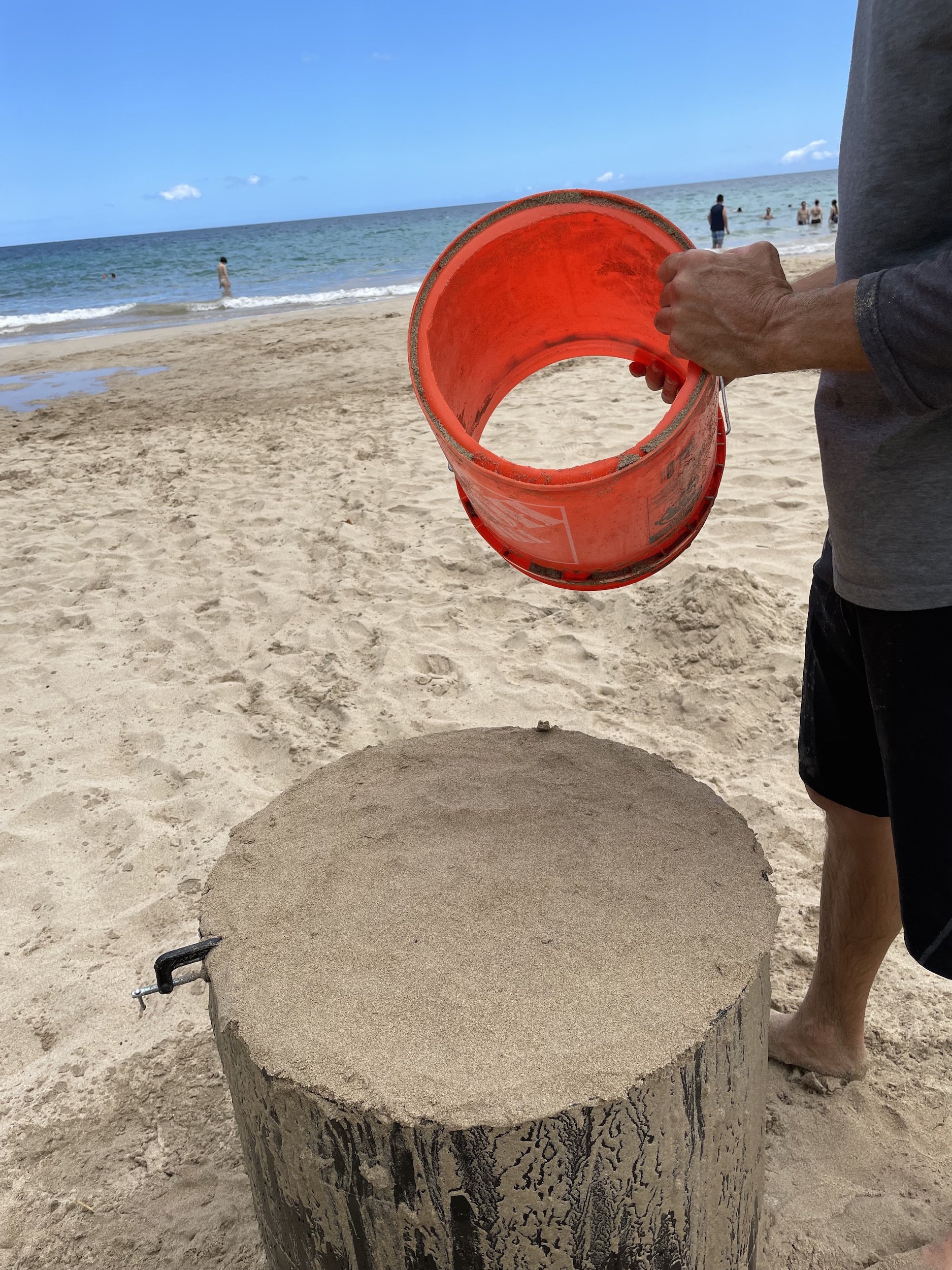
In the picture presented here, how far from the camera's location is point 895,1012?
72.8 inches

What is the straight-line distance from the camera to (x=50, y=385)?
874cm

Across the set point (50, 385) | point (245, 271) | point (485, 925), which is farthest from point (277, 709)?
point (245, 271)

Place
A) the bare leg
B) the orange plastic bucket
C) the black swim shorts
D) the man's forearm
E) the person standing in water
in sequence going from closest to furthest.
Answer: the man's forearm < the black swim shorts < the orange plastic bucket < the bare leg < the person standing in water

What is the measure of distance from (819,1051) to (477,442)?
1.31m


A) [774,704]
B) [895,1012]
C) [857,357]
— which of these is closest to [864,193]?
[857,357]

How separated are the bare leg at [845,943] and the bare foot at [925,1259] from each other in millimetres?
325

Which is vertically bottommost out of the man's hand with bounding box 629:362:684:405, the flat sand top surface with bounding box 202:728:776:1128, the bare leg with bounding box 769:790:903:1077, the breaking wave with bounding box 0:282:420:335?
the bare leg with bounding box 769:790:903:1077

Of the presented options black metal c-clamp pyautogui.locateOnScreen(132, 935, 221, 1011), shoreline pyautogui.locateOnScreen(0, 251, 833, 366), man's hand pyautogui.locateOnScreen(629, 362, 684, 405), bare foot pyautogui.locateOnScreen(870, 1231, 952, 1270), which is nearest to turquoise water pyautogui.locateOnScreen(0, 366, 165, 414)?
shoreline pyautogui.locateOnScreen(0, 251, 833, 366)

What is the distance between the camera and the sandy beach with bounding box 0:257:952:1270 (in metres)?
1.59

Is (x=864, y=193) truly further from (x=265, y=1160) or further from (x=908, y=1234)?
(x=908, y=1234)

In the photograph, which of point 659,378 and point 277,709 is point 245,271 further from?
point 659,378

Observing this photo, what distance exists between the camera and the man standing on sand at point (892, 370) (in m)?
1.01

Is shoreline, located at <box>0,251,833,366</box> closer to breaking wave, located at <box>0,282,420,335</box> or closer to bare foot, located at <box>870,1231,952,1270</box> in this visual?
breaking wave, located at <box>0,282,420,335</box>

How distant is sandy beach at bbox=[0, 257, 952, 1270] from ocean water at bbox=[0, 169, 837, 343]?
5.32 metres
